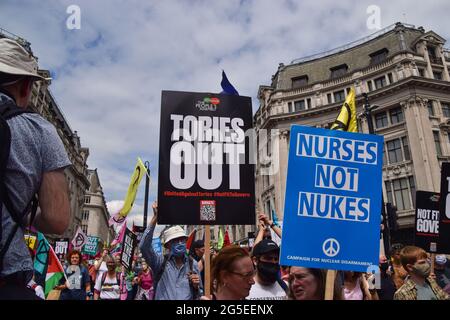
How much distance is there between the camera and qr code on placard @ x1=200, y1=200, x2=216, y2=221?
379 centimetres

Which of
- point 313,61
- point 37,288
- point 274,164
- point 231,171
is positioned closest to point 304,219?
point 231,171

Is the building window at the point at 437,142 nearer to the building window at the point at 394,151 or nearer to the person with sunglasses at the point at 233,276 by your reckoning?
the building window at the point at 394,151

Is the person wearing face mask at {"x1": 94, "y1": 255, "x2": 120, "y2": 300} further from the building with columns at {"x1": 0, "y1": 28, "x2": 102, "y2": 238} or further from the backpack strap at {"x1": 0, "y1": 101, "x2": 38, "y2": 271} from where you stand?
the building with columns at {"x1": 0, "y1": 28, "x2": 102, "y2": 238}

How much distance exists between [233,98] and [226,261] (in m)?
2.07

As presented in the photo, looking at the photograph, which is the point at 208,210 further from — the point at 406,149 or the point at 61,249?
the point at 406,149

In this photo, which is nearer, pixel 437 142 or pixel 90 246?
pixel 90 246

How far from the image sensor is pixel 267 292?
3.50m

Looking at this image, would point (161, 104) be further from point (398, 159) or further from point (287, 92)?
point (287, 92)

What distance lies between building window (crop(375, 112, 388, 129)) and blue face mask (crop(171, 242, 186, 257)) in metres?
31.6

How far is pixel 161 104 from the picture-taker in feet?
13.2

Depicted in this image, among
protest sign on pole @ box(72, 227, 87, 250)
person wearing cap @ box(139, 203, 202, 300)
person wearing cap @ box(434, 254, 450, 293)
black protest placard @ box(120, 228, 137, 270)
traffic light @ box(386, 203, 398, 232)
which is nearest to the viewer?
person wearing cap @ box(139, 203, 202, 300)

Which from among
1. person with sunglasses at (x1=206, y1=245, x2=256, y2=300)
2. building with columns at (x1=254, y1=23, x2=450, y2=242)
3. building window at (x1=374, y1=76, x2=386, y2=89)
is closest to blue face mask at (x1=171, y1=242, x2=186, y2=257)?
person with sunglasses at (x1=206, y1=245, x2=256, y2=300)

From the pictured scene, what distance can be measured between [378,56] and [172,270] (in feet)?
120

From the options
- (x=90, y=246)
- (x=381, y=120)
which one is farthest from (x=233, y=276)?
(x=381, y=120)
